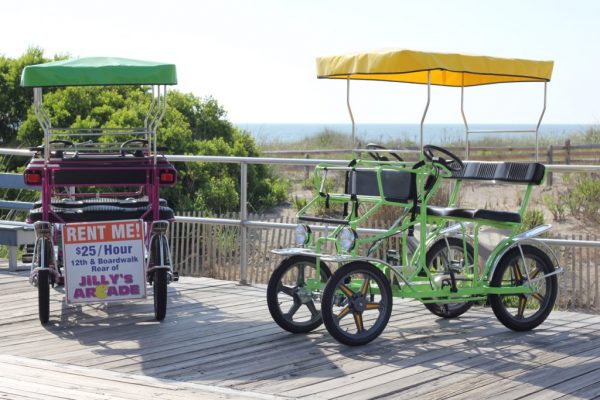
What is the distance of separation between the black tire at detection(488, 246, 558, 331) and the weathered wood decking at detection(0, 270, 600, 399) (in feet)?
0.31

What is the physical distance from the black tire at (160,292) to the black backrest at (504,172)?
220 cm

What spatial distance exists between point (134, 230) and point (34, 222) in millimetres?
746

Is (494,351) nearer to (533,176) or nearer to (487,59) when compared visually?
(533,176)

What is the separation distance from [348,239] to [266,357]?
0.95m

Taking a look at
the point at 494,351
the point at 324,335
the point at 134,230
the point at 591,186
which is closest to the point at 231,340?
the point at 324,335

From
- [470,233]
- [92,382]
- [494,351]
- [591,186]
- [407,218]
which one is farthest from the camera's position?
[591,186]

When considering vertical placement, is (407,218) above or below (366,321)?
above

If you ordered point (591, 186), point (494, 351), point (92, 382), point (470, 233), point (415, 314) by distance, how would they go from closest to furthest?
point (92, 382)
point (494, 351)
point (415, 314)
point (470, 233)
point (591, 186)

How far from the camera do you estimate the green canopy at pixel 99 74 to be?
8148mm

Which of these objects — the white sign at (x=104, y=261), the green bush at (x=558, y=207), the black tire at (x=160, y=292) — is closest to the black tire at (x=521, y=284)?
the black tire at (x=160, y=292)

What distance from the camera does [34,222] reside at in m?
8.30

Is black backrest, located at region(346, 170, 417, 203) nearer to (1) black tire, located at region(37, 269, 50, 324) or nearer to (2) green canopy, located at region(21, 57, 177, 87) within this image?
(2) green canopy, located at region(21, 57, 177, 87)

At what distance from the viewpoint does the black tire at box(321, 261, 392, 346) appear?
7.31 meters

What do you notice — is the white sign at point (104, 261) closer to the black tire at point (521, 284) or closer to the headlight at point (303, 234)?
the headlight at point (303, 234)
